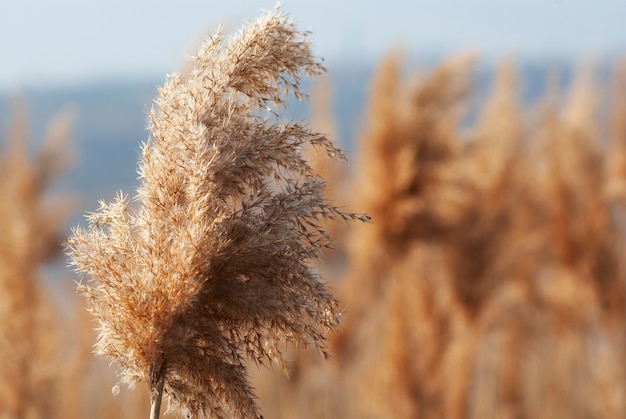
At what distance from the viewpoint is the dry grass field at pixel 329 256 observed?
3.59ft

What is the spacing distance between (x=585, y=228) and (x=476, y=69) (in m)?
1.78

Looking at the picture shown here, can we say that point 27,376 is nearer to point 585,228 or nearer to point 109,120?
point 585,228

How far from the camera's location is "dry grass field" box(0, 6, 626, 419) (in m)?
1.10

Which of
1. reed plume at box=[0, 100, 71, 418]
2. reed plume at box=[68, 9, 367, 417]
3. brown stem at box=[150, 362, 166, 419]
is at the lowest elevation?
brown stem at box=[150, 362, 166, 419]

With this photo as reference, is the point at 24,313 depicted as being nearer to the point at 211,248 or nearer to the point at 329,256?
the point at 329,256

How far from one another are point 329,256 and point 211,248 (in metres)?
4.22

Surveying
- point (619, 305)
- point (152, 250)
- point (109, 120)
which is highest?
point (109, 120)

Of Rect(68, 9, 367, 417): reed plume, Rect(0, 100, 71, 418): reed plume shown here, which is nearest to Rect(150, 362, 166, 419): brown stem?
Rect(68, 9, 367, 417): reed plume

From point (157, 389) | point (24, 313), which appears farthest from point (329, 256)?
point (157, 389)

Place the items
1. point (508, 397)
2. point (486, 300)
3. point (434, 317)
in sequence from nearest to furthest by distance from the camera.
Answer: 1. point (434, 317)
2. point (486, 300)
3. point (508, 397)

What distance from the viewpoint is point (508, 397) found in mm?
6414

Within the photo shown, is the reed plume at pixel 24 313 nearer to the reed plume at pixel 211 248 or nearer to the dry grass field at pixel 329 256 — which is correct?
→ the dry grass field at pixel 329 256

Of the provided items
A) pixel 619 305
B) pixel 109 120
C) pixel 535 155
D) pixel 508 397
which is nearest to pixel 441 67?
pixel 535 155

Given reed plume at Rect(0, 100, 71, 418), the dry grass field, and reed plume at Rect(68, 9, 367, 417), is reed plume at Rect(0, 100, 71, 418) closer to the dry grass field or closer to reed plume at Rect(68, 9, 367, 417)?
the dry grass field
